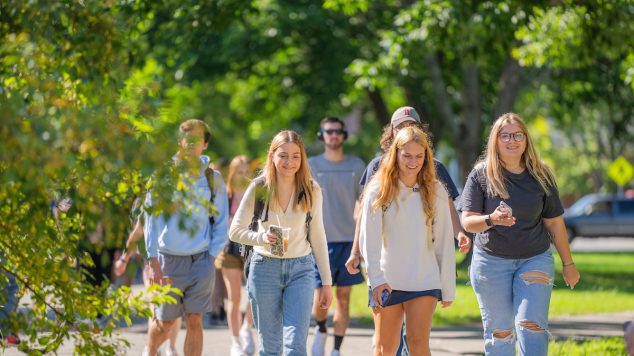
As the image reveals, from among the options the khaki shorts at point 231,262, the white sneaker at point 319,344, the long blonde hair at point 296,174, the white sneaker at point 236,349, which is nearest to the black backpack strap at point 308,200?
the long blonde hair at point 296,174

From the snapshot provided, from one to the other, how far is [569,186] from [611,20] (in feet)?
199

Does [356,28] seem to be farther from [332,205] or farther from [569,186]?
[569,186]

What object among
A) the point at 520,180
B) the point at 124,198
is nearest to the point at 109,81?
the point at 124,198

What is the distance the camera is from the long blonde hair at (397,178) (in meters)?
6.64

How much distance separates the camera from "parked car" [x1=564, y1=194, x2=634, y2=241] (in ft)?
136

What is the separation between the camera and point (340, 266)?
9.39 meters

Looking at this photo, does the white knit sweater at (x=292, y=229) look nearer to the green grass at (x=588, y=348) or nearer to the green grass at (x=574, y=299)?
the green grass at (x=588, y=348)

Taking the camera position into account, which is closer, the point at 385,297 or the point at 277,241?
the point at 385,297

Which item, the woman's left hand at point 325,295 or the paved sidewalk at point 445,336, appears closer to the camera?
the woman's left hand at point 325,295

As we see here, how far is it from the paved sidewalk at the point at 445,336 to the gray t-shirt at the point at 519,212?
322 cm

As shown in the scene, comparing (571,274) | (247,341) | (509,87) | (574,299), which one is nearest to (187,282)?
(247,341)

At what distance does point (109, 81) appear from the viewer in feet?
15.4

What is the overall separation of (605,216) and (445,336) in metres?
31.5

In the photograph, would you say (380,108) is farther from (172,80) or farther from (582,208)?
(582,208)
